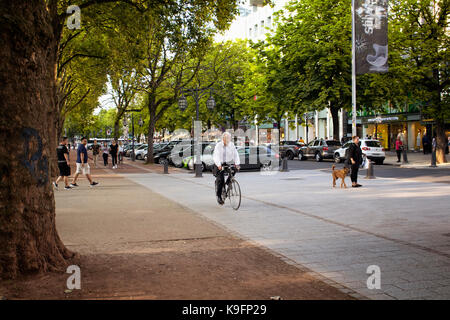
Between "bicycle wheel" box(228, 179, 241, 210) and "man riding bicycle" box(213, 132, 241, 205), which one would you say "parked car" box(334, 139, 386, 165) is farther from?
"bicycle wheel" box(228, 179, 241, 210)

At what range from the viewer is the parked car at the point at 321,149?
35.3 m

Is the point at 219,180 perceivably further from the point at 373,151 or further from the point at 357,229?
the point at 373,151

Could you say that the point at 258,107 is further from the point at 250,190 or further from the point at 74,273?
the point at 74,273

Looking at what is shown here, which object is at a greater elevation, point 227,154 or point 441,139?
point 441,139

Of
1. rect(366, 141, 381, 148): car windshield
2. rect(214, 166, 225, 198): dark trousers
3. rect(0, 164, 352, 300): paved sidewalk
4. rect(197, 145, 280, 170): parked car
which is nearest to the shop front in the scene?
rect(366, 141, 381, 148): car windshield

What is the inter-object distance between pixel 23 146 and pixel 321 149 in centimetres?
3230

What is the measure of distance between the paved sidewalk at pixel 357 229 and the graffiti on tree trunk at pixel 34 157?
133 inches

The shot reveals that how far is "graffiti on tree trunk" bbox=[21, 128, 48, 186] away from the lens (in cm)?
516

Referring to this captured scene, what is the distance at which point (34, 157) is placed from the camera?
5.25 m

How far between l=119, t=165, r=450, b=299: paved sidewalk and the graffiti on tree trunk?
11.1 feet

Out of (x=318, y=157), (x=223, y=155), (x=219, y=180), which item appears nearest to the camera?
(x=223, y=155)

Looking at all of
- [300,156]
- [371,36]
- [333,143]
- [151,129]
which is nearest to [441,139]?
[371,36]
